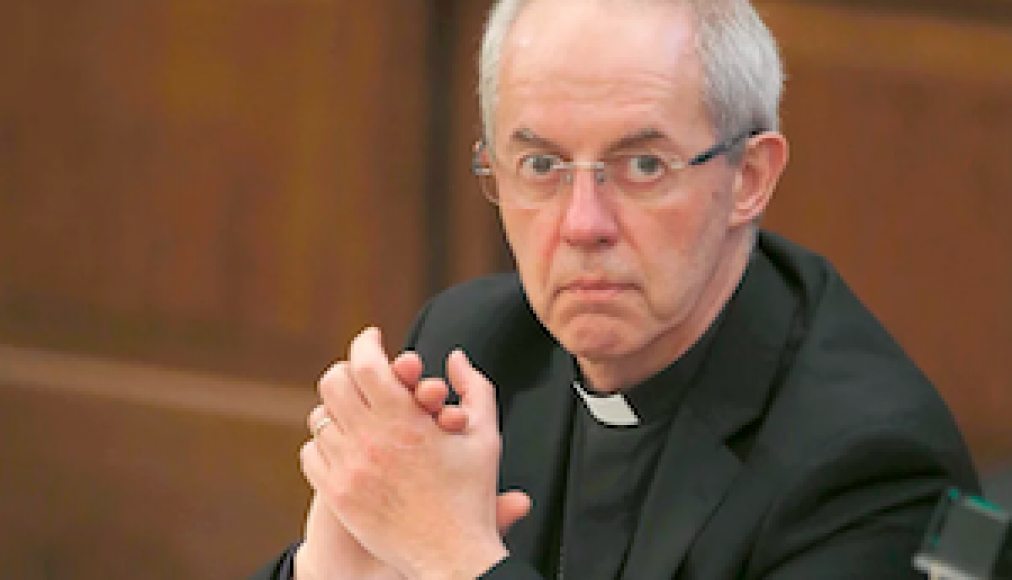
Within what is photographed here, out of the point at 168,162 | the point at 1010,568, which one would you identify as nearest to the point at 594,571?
the point at 1010,568

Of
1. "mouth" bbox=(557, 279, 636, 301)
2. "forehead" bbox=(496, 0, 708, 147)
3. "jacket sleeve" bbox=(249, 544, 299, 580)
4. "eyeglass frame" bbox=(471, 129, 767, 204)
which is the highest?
"forehead" bbox=(496, 0, 708, 147)

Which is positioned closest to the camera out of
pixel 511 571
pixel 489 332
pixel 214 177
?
pixel 511 571

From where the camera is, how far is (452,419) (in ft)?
5.83

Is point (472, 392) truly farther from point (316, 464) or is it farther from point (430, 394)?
point (316, 464)

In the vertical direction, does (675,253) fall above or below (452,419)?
above

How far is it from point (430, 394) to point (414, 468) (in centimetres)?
9

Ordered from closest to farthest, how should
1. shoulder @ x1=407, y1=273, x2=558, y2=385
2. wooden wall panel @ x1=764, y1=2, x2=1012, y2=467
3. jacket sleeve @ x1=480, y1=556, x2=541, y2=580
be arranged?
1. jacket sleeve @ x1=480, y1=556, x2=541, y2=580
2. shoulder @ x1=407, y1=273, x2=558, y2=385
3. wooden wall panel @ x1=764, y1=2, x2=1012, y2=467

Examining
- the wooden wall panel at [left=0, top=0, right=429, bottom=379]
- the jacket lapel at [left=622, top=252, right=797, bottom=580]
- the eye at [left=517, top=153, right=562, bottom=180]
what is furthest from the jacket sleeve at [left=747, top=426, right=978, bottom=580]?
the wooden wall panel at [left=0, top=0, right=429, bottom=379]

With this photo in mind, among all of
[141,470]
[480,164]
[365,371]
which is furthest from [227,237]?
[365,371]

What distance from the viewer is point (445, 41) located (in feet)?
10.7

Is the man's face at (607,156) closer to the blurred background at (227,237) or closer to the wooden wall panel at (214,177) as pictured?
the blurred background at (227,237)

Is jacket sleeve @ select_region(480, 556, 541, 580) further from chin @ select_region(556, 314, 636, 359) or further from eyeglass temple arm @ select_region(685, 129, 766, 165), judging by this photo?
eyeglass temple arm @ select_region(685, 129, 766, 165)

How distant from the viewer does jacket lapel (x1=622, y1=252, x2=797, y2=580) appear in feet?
6.08

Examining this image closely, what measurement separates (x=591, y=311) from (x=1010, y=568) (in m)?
0.70
